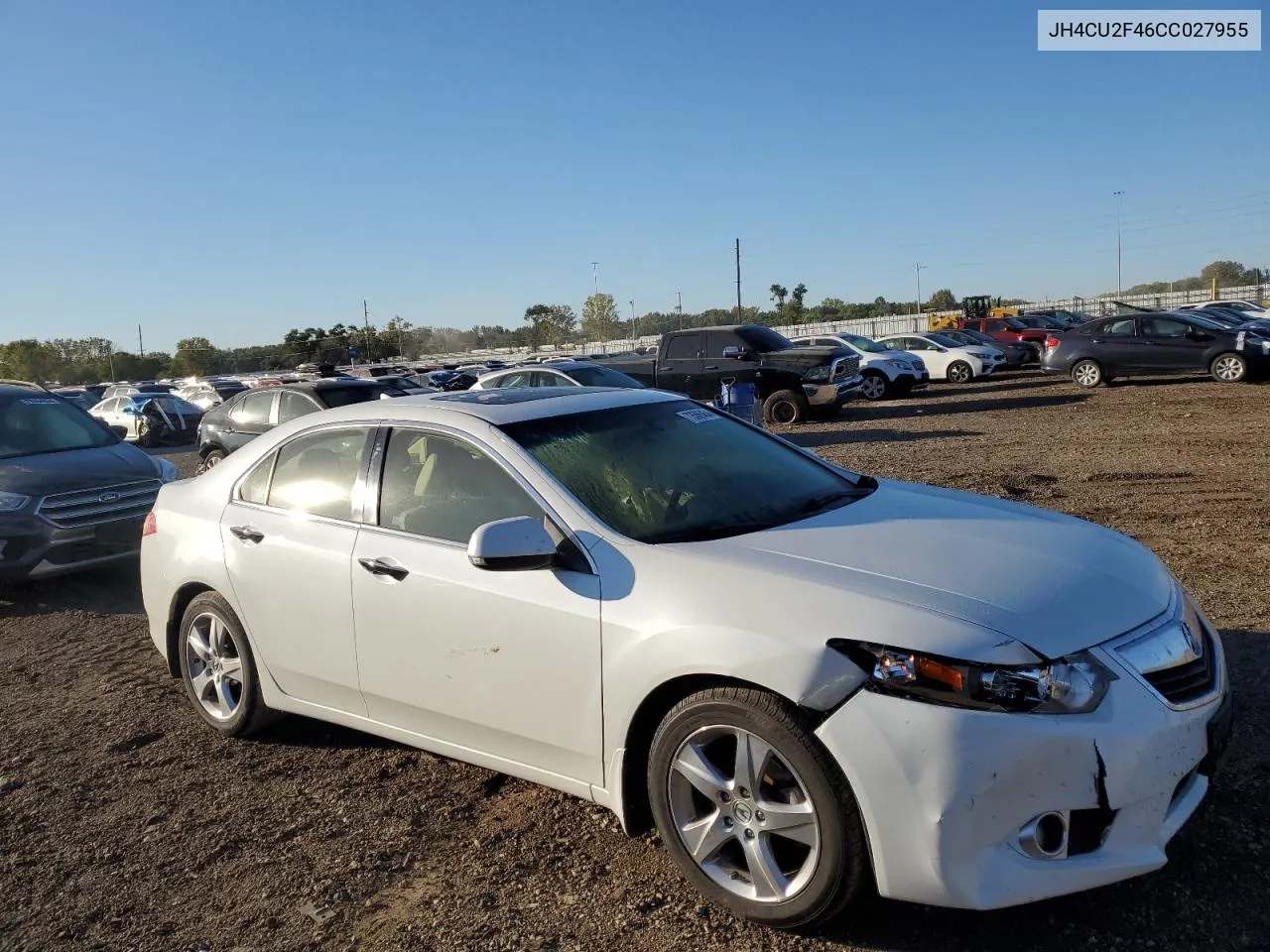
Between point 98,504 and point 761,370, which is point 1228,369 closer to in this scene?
point 761,370

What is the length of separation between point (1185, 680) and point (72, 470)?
320 inches

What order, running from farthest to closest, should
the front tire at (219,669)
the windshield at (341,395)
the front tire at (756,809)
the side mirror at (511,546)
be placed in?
the windshield at (341,395)
the front tire at (219,669)
the side mirror at (511,546)
the front tire at (756,809)

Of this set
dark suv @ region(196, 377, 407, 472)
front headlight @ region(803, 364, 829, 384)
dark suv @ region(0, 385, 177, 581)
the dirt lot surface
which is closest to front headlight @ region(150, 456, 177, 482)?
dark suv @ region(0, 385, 177, 581)

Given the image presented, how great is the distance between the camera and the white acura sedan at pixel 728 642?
2.61 m

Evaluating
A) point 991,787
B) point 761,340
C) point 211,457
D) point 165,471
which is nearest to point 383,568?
point 991,787

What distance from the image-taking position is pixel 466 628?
11.6 feet

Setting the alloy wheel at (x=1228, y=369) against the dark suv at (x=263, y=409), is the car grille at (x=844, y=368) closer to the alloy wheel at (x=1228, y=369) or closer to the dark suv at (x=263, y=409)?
the alloy wheel at (x=1228, y=369)

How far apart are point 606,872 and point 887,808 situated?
1.15 m

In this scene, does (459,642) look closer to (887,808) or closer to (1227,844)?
(887,808)

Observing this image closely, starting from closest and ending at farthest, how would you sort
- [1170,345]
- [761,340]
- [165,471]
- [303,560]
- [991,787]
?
[991,787]
[303,560]
[165,471]
[761,340]
[1170,345]

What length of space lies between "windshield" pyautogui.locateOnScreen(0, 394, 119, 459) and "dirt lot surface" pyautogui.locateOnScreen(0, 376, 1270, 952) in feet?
8.97

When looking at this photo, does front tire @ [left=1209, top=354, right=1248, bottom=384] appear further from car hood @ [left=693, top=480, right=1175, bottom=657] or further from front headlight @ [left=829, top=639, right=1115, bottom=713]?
front headlight @ [left=829, top=639, right=1115, bottom=713]

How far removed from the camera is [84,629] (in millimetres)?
6910

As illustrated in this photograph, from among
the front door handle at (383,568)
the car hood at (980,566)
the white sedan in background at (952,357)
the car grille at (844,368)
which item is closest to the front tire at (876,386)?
the white sedan in background at (952,357)
